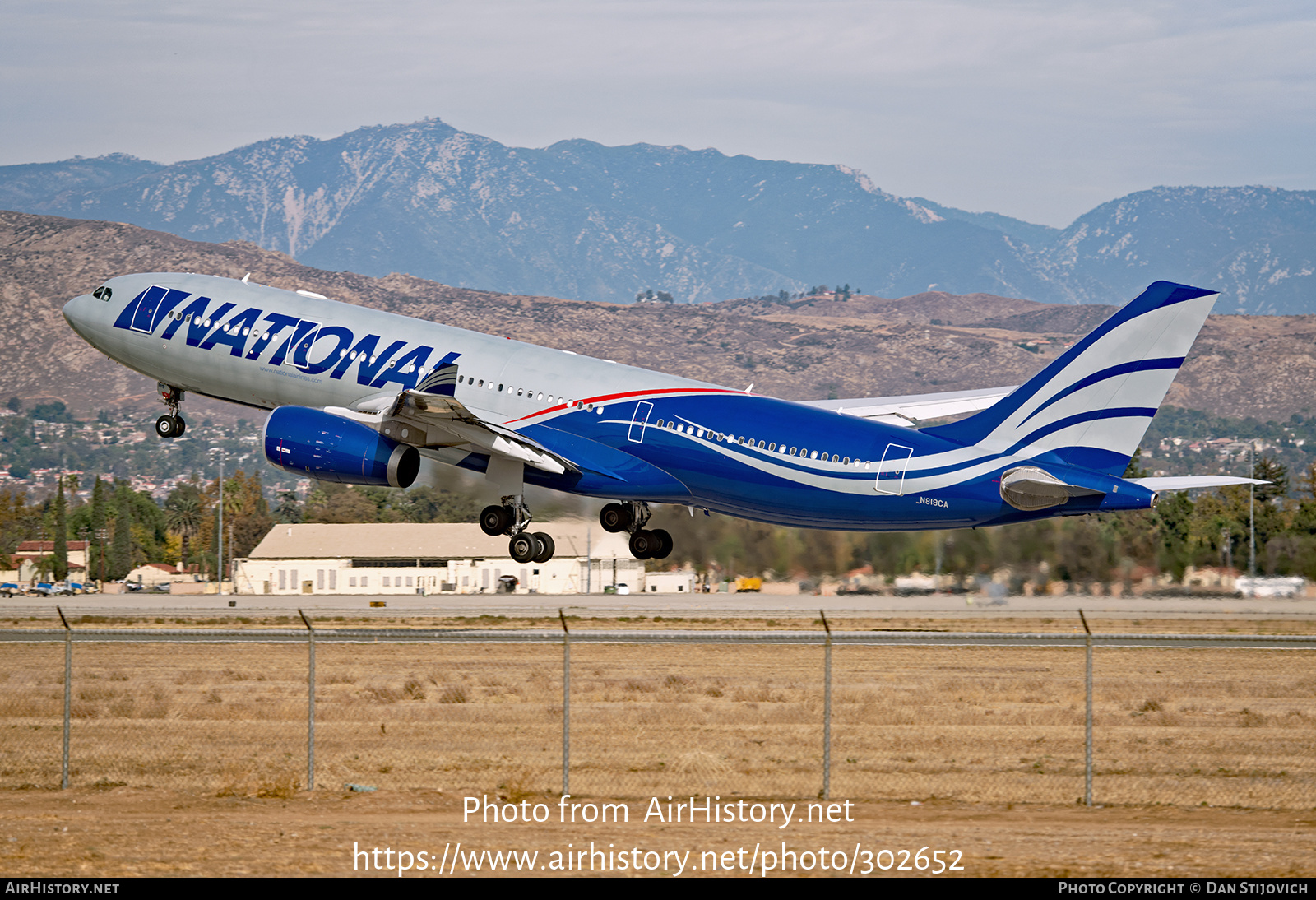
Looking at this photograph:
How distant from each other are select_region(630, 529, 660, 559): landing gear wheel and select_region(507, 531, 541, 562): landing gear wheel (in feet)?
10.2

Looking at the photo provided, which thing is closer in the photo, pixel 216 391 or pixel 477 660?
pixel 216 391

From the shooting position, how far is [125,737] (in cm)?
3703

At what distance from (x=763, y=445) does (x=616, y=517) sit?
6.92 metres

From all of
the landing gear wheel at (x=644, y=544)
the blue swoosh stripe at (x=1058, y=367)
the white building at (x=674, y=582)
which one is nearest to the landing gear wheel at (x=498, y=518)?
the landing gear wheel at (x=644, y=544)

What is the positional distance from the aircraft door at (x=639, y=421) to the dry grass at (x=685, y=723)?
7.40m

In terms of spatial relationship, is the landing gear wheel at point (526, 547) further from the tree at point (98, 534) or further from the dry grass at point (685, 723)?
the tree at point (98, 534)

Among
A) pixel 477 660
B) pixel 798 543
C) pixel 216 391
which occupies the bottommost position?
pixel 477 660

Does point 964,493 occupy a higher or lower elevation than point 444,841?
higher

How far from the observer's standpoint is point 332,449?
130 ft

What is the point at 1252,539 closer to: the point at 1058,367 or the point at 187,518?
the point at 1058,367

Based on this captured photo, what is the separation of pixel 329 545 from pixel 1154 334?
74.0 meters
